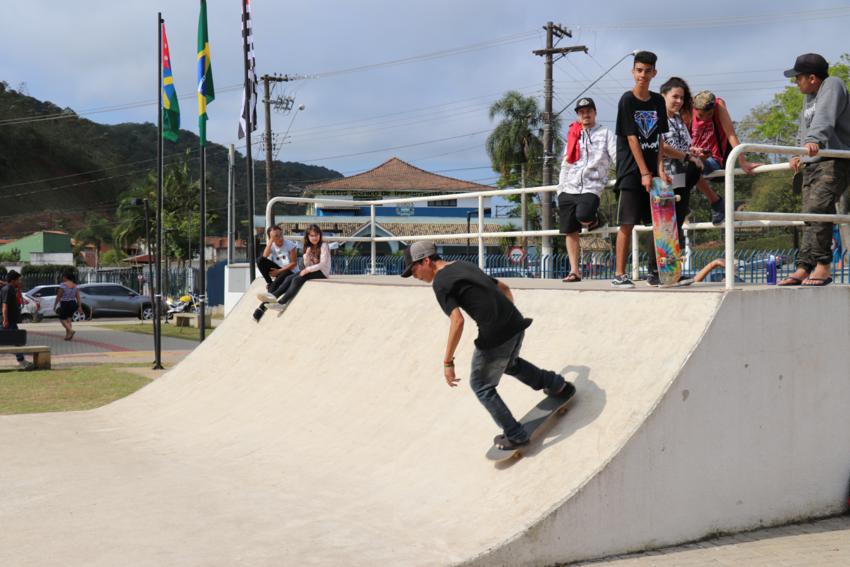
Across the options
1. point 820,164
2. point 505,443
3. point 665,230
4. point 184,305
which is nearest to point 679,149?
point 665,230

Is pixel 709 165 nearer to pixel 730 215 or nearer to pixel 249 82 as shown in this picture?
pixel 730 215

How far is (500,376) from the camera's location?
571cm

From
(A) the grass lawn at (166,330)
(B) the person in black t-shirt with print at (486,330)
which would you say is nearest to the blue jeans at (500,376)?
(B) the person in black t-shirt with print at (486,330)

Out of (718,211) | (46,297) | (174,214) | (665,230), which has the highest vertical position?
(174,214)

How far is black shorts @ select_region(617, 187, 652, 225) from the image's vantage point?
7.20 meters

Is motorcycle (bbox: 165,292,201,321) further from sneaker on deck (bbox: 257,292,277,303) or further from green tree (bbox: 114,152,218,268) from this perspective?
green tree (bbox: 114,152,218,268)

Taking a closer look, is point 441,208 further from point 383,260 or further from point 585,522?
point 585,522

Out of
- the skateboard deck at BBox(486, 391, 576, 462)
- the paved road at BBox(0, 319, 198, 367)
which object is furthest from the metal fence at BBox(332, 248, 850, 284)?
the paved road at BBox(0, 319, 198, 367)

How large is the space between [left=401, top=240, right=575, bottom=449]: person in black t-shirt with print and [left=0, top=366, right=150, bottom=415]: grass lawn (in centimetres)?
784

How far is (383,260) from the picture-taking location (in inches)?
603

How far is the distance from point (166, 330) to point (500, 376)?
983 inches

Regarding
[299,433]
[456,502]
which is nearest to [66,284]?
[299,433]

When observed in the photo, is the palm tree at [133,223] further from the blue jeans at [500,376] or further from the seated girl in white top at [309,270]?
the blue jeans at [500,376]

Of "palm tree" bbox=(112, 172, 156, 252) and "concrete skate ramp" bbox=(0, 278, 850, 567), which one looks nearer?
"concrete skate ramp" bbox=(0, 278, 850, 567)
